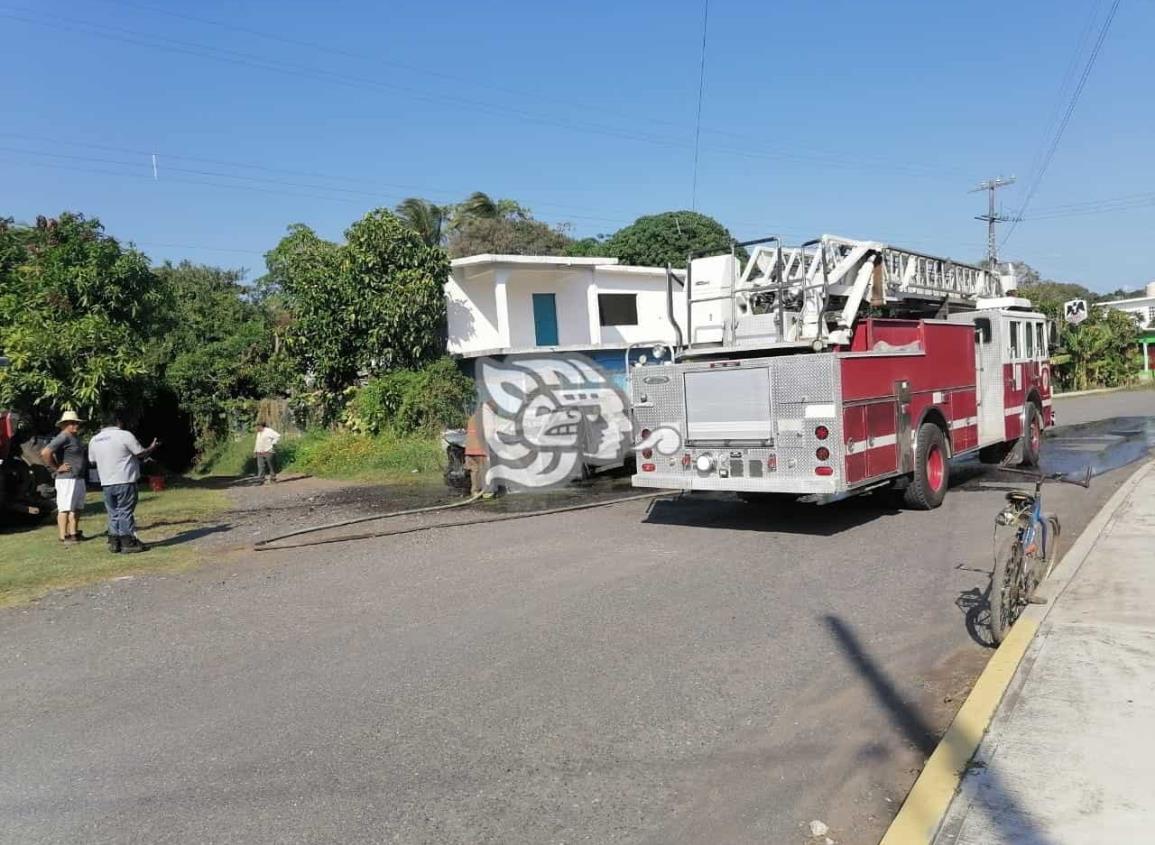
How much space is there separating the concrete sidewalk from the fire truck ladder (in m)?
4.47

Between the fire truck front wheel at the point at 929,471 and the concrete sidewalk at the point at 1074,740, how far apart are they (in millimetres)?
3981

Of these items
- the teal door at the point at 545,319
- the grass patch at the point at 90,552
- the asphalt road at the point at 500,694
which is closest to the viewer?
the asphalt road at the point at 500,694

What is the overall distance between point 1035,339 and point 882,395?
23.1 feet

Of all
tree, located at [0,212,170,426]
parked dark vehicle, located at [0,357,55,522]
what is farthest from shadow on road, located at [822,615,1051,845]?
tree, located at [0,212,170,426]

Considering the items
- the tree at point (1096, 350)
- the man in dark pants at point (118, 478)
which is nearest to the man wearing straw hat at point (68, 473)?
the man in dark pants at point (118, 478)

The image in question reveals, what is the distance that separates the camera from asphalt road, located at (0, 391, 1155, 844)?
3930mm

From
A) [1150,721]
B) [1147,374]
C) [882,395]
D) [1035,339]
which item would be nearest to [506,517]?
[882,395]

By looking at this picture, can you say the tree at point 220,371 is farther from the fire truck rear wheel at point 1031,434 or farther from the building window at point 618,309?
the fire truck rear wheel at point 1031,434

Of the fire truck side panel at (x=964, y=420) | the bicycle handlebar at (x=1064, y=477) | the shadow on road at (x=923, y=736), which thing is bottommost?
the shadow on road at (x=923, y=736)

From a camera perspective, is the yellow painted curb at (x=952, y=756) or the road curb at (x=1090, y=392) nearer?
the yellow painted curb at (x=952, y=756)

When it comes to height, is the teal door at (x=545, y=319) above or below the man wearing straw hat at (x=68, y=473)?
above

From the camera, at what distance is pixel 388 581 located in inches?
332

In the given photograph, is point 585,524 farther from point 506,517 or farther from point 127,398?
point 127,398

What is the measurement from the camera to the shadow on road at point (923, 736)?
3480 mm
